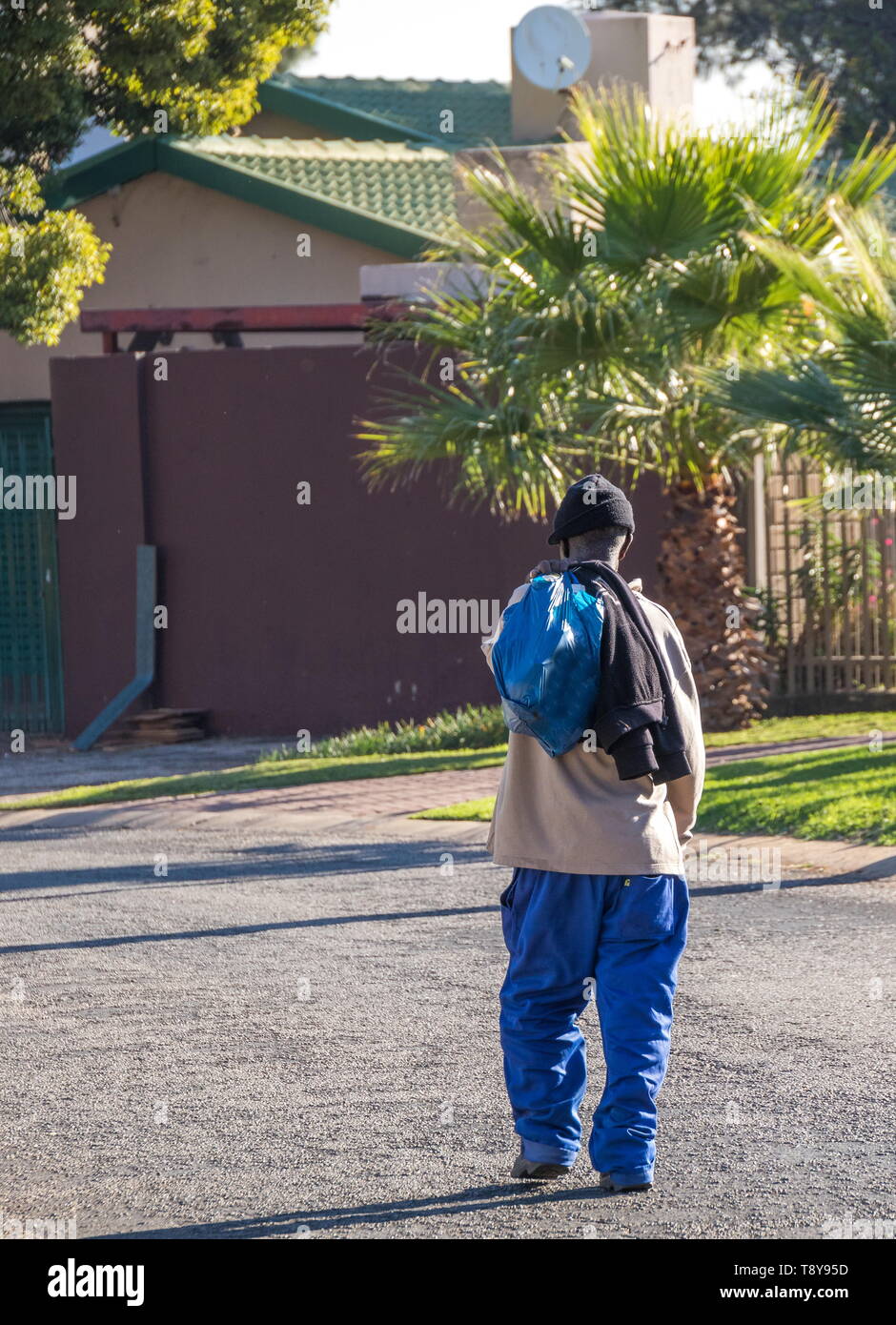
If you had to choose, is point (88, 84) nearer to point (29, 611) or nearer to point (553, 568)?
point (29, 611)

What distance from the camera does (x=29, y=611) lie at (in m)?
17.2

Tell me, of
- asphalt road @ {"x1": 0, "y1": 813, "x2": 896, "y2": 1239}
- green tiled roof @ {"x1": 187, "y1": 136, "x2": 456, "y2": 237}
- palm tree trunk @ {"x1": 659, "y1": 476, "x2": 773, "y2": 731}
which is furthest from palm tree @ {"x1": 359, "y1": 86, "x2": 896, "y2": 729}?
green tiled roof @ {"x1": 187, "y1": 136, "x2": 456, "y2": 237}

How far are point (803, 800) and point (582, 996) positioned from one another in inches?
232

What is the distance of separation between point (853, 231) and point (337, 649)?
6577 millimetres


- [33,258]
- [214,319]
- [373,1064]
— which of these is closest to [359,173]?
[214,319]

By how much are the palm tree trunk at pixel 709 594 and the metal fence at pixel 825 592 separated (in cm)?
108

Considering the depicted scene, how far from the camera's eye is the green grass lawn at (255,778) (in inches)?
494

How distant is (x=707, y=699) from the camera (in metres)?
14.4

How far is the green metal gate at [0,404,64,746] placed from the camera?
17.1m

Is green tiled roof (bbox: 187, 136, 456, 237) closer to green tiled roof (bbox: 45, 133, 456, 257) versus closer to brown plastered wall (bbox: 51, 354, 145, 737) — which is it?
green tiled roof (bbox: 45, 133, 456, 257)

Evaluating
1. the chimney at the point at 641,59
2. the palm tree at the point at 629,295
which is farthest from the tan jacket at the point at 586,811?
the chimney at the point at 641,59

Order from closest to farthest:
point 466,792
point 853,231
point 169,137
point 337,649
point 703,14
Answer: point 853,231
point 466,792
point 337,649
point 169,137
point 703,14
